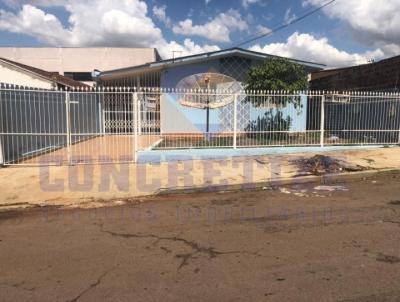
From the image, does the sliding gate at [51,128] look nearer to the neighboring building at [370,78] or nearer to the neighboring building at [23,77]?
the neighboring building at [23,77]

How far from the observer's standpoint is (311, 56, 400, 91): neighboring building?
1474cm

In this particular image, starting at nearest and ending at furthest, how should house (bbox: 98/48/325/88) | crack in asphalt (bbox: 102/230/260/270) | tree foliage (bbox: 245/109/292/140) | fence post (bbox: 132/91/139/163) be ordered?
1. crack in asphalt (bbox: 102/230/260/270)
2. fence post (bbox: 132/91/139/163)
3. tree foliage (bbox: 245/109/292/140)
4. house (bbox: 98/48/325/88)

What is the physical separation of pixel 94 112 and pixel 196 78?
19.5 ft

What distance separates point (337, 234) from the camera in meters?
5.05

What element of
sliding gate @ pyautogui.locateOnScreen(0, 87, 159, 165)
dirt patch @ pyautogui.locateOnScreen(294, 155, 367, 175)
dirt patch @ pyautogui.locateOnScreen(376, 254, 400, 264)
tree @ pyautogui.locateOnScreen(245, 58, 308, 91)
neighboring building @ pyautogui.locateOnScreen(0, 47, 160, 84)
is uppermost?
neighboring building @ pyautogui.locateOnScreen(0, 47, 160, 84)

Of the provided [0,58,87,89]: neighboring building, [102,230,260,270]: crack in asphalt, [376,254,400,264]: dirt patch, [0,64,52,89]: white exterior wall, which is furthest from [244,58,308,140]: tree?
[0,64,52,89]: white exterior wall

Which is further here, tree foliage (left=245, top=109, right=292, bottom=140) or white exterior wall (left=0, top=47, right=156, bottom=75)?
white exterior wall (left=0, top=47, right=156, bottom=75)

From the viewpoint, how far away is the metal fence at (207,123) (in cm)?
1107

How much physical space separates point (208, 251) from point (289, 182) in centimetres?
474

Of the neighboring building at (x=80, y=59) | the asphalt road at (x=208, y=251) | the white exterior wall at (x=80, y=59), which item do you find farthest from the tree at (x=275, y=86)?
the white exterior wall at (x=80, y=59)

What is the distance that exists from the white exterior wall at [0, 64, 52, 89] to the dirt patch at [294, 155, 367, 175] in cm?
1204

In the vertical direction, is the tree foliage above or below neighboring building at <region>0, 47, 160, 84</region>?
below

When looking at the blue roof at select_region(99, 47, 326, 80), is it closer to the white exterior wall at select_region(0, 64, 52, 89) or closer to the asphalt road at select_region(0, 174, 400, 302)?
the white exterior wall at select_region(0, 64, 52, 89)

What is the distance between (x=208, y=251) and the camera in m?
4.57
